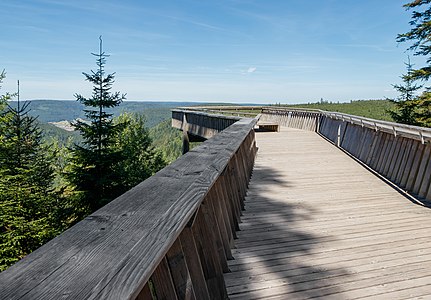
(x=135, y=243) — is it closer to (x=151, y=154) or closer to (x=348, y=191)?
(x=348, y=191)

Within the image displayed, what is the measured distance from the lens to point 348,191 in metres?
6.35

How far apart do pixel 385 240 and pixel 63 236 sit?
4.07 m

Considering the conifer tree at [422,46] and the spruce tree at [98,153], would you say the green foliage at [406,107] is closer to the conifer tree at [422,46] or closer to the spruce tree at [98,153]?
the conifer tree at [422,46]

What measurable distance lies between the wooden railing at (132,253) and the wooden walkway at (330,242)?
121 centimetres

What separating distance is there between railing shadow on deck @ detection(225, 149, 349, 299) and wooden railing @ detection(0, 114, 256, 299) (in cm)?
94

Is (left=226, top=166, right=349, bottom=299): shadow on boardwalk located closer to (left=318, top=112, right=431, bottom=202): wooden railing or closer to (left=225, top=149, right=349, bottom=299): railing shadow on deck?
(left=225, top=149, right=349, bottom=299): railing shadow on deck

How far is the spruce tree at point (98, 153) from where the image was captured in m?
15.2

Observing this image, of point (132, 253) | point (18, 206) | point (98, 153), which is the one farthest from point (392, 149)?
point (18, 206)

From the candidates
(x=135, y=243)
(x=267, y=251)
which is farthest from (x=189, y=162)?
(x=267, y=251)

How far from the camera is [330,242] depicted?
3904 mm

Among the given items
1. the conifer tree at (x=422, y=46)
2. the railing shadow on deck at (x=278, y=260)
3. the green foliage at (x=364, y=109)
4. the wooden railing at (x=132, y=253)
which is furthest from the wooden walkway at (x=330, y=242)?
the green foliage at (x=364, y=109)

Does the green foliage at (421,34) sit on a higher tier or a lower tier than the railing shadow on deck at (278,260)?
higher

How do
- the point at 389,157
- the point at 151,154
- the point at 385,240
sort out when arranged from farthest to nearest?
the point at 151,154 → the point at 389,157 → the point at 385,240

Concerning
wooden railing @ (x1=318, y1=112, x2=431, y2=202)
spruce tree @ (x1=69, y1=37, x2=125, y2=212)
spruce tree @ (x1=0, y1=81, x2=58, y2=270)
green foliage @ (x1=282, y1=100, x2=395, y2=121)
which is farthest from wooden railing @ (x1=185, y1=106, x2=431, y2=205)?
green foliage @ (x1=282, y1=100, x2=395, y2=121)
